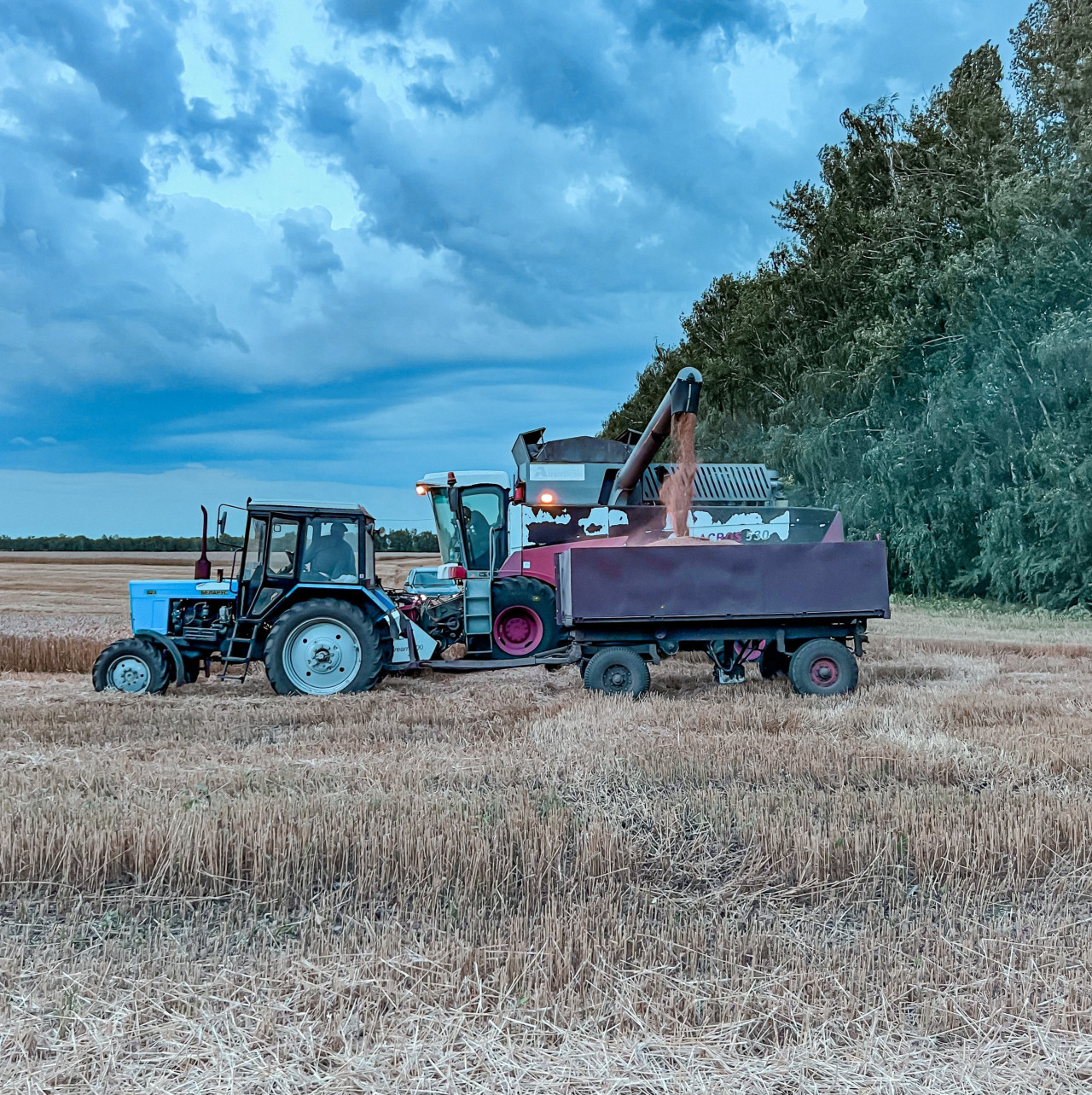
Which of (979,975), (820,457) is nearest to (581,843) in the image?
(979,975)

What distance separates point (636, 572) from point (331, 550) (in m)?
3.19

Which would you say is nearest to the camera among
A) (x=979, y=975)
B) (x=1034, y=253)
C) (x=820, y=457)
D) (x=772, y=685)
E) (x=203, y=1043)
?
(x=203, y=1043)

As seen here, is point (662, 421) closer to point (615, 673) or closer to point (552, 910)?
point (615, 673)

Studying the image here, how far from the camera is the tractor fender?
9.45 m

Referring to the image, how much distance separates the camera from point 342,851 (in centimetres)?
416

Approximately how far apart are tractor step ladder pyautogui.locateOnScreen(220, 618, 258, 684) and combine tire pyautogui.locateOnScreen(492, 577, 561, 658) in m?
2.80

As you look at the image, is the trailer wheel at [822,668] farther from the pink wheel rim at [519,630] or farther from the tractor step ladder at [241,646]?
the tractor step ladder at [241,646]

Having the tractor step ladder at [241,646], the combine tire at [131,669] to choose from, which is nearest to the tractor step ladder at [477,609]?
the tractor step ladder at [241,646]

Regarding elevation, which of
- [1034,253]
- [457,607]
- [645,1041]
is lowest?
[645,1041]

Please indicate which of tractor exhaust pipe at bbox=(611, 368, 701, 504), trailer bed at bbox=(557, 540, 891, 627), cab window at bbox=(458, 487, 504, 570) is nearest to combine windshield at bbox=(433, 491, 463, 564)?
cab window at bbox=(458, 487, 504, 570)

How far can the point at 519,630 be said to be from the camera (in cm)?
1123

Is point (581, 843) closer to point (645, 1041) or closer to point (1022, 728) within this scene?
point (645, 1041)

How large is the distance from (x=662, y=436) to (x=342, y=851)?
6.76m

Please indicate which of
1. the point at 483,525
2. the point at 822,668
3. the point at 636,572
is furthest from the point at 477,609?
the point at 822,668
